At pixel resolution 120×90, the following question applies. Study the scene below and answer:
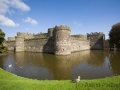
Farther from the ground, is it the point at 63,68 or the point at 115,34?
the point at 115,34

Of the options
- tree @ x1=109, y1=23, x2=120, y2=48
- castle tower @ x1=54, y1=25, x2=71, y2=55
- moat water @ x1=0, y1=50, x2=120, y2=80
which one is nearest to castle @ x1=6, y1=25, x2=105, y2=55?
castle tower @ x1=54, y1=25, x2=71, y2=55

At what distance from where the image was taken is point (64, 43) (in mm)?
29234

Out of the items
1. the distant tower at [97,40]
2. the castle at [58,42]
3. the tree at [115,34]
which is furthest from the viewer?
the distant tower at [97,40]

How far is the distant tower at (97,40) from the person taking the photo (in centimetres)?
5056

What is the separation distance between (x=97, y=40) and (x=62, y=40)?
2791cm

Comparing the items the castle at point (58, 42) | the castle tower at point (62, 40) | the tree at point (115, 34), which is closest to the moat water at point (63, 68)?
the castle tower at point (62, 40)

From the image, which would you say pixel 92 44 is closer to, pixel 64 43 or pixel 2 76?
pixel 64 43

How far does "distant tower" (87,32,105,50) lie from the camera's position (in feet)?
166

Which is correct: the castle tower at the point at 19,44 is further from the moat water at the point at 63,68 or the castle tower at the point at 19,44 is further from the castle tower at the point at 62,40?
the moat water at the point at 63,68

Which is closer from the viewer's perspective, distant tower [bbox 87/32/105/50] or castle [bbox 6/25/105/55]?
castle [bbox 6/25/105/55]

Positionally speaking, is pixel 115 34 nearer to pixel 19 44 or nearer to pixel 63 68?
pixel 63 68

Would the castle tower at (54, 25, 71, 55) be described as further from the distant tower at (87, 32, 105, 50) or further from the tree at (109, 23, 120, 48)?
the distant tower at (87, 32, 105, 50)

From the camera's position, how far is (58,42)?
29.6 m

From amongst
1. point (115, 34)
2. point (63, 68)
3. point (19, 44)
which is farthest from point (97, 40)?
point (63, 68)
